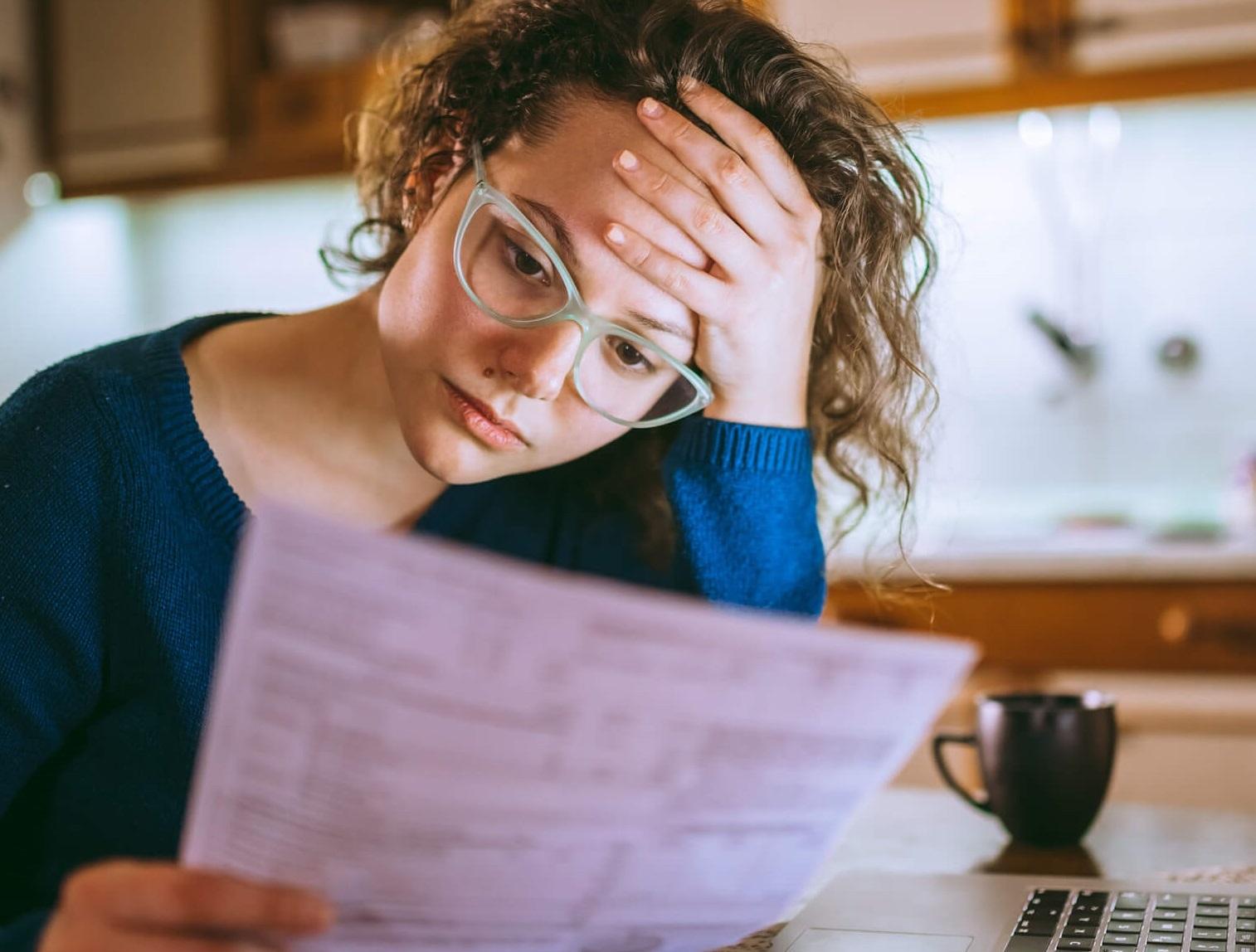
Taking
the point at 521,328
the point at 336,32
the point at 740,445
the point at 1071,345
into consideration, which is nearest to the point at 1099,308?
the point at 1071,345

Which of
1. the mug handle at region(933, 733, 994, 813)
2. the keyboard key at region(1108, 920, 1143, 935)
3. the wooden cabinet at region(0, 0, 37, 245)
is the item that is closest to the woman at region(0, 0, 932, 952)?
the mug handle at region(933, 733, 994, 813)

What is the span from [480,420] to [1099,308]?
2.10 metres

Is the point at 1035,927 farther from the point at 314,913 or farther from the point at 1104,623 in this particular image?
the point at 1104,623

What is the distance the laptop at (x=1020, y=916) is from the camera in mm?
679

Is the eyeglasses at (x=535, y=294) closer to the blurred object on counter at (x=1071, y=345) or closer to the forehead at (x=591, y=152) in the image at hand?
the forehead at (x=591, y=152)

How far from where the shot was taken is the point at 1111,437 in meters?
2.70

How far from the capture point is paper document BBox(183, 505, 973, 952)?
1.45 feet

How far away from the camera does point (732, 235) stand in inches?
35.4

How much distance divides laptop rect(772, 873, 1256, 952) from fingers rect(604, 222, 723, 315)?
0.38 meters

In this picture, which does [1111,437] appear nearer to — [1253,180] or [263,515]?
[1253,180]

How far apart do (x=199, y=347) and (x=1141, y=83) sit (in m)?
1.88

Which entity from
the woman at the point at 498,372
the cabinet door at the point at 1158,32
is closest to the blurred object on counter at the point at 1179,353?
the cabinet door at the point at 1158,32

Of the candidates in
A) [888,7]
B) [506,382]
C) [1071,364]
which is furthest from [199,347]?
[1071,364]

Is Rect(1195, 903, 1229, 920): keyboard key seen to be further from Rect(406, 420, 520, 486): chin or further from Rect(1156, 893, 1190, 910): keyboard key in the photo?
Rect(406, 420, 520, 486): chin
